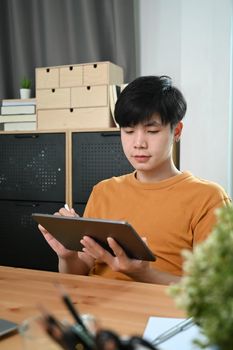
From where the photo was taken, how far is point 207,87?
2418 mm

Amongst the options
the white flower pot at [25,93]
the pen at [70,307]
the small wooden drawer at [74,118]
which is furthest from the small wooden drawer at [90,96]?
the pen at [70,307]

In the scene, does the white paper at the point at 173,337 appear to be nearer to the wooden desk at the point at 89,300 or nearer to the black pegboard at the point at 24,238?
the wooden desk at the point at 89,300

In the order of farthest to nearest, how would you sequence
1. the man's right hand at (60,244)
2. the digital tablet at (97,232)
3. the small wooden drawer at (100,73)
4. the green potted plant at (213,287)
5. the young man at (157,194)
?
the small wooden drawer at (100,73) → the young man at (157,194) → the man's right hand at (60,244) → the digital tablet at (97,232) → the green potted plant at (213,287)

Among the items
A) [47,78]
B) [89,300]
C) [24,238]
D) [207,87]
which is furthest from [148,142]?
[24,238]

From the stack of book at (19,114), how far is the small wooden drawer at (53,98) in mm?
81

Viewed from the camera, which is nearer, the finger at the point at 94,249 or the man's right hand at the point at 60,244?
the finger at the point at 94,249

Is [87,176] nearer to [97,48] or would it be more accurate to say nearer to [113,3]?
[97,48]

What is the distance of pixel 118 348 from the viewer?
0.33m

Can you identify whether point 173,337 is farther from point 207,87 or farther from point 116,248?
point 207,87

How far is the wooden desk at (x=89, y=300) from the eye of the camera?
0.78m

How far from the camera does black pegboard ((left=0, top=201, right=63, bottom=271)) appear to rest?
8.93 ft

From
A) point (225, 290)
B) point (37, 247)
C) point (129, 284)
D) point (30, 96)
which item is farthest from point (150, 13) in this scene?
point (225, 290)

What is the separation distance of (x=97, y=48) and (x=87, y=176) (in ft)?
2.99

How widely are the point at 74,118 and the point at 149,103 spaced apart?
1.39m
